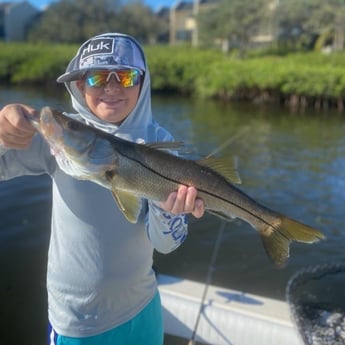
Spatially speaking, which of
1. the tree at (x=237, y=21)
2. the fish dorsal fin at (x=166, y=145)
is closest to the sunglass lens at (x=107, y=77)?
the fish dorsal fin at (x=166, y=145)

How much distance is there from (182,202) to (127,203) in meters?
0.25

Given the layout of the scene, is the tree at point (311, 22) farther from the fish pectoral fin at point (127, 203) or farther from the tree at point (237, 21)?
the fish pectoral fin at point (127, 203)

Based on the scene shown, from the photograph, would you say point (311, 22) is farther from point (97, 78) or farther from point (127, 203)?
point (127, 203)

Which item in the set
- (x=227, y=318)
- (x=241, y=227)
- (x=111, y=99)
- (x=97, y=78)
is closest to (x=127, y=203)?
(x=111, y=99)

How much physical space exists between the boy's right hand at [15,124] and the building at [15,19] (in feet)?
250

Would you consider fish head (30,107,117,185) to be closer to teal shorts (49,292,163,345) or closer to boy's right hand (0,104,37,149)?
boy's right hand (0,104,37,149)

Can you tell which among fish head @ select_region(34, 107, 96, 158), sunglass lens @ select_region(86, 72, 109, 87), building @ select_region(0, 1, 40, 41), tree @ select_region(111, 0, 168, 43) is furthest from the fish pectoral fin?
building @ select_region(0, 1, 40, 41)

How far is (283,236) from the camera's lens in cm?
233

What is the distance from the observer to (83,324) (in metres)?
2.21

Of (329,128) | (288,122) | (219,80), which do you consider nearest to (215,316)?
(329,128)

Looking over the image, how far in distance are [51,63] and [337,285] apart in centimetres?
4120

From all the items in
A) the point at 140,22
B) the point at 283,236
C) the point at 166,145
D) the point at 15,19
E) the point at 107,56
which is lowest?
the point at 283,236

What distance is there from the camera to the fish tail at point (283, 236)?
7.54ft

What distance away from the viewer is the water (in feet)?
22.4
